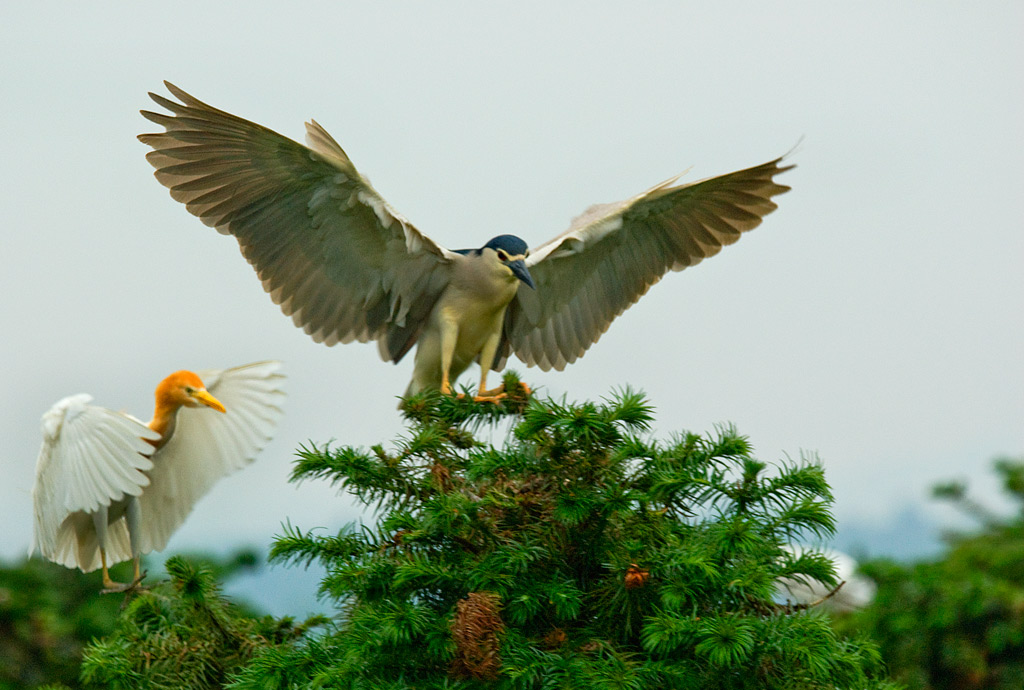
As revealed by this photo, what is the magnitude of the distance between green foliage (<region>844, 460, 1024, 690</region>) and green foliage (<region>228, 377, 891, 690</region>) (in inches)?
117

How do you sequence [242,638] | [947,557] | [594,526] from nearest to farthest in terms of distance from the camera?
1. [594,526]
2. [242,638]
3. [947,557]

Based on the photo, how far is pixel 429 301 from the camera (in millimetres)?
4590

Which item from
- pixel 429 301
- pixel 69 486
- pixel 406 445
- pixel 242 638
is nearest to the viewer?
pixel 406 445

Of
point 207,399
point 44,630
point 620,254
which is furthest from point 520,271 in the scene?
point 44,630

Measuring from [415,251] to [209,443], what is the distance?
134 centimetres

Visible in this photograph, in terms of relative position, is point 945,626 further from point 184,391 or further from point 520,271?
point 184,391

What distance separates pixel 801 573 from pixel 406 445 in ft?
3.85

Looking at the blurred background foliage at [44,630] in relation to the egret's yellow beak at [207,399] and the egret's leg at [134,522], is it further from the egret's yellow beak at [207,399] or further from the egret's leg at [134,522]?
the egret's yellow beak at [207,399]

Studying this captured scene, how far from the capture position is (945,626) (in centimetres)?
575

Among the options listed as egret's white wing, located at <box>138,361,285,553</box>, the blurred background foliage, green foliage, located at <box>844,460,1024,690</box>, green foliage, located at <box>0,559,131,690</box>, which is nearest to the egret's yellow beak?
egret's white wing, located at <box>138,361,285,553</box>

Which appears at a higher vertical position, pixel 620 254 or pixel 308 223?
pixel 620 254

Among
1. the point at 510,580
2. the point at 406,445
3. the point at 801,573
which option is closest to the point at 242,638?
the point at 406,445

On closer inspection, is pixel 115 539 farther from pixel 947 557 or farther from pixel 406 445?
pixel 947 557

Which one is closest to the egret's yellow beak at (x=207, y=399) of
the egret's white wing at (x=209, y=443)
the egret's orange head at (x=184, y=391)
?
the egret's orange head at (x=184, y=391)
